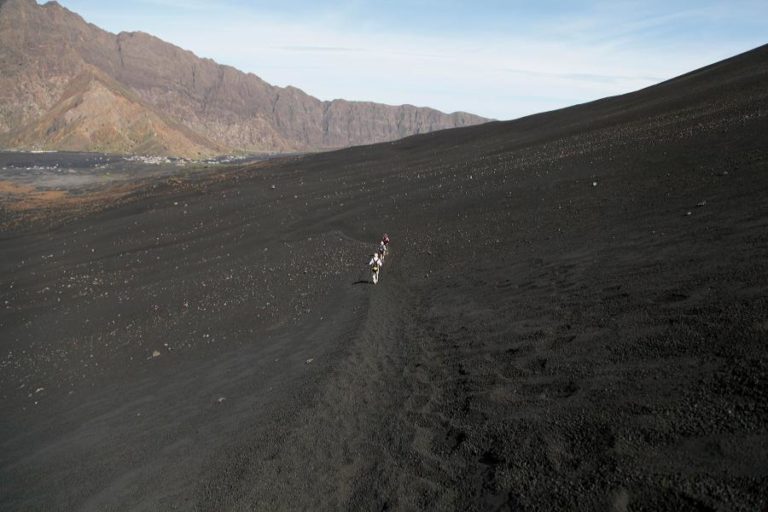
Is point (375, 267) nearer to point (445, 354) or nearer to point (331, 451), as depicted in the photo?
point (445, 354)

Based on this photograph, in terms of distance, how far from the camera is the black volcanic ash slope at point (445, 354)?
23.8 feet

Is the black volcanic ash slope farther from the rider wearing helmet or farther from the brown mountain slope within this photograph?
the brown mountain slope

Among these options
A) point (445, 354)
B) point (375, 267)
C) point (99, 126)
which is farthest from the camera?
point (99, 126)

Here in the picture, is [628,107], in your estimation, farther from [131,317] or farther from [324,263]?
[131,317]

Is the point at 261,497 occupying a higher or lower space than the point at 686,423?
lower

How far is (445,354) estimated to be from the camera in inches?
474

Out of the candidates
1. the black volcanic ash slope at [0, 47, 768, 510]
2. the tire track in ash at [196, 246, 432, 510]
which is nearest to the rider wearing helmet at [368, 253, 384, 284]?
the black volcanic ash slope at [0, 47, 768, 510]

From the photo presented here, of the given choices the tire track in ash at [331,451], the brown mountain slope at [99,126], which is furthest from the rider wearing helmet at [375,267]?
the brown mountain slope at [99,126]

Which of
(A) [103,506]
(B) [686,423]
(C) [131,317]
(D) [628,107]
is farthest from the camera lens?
(D) [628,107]

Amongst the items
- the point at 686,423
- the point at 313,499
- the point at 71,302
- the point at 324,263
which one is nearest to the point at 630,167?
the point at 324,263

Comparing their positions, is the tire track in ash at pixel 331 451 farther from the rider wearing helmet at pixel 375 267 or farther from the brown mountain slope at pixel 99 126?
the brown mountain slope at pixel 99 126

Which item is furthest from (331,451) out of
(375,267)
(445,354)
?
(375,267)

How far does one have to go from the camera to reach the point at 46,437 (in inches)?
499

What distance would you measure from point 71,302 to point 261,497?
18826 mm
